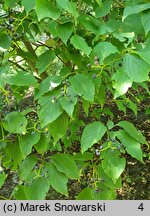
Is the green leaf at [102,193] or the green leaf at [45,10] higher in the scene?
the green leaf at [45,10]

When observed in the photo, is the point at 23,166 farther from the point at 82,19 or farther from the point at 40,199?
the point at 82,19

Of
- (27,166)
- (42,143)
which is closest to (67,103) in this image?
(42,143)

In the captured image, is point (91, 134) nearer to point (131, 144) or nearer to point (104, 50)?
point (131, 144)

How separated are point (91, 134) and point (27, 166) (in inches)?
12.9

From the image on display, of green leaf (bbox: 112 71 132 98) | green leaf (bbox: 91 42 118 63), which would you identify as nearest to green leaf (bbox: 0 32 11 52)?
green leaf (bbox: 91 42 118 63)

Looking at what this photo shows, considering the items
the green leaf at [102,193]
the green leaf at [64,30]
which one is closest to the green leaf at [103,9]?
the green leaf at [64,30]

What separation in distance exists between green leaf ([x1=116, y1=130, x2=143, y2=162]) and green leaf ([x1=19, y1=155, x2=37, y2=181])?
0.38 metres

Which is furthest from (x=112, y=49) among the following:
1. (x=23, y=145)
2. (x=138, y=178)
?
(x=138, y=178)

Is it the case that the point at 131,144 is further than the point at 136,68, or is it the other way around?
the point at 131,144

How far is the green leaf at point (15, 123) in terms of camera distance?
1.21 meters

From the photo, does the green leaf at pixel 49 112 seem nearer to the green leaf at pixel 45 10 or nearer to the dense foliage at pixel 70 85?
the dense foliage at pixel 70 85

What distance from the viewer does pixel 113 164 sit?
1.25m

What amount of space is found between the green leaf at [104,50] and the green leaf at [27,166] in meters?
0.52

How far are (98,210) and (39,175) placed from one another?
310mm
